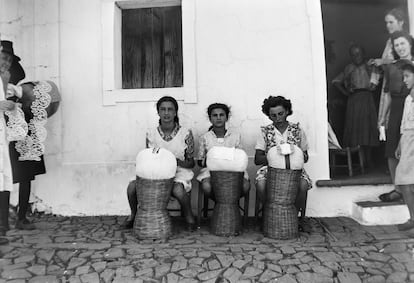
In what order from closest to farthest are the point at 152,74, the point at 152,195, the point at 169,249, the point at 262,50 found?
the point at 169,249 → the point at 152,195 → the point at 262,50 → the point at 152,74

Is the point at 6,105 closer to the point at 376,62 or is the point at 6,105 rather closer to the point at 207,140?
the point at 207,140

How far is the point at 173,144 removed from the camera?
12.4ft

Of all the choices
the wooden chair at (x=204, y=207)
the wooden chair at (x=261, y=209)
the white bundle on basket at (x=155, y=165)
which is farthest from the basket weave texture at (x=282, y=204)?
the white bundle on basket at (x=155, y=165)

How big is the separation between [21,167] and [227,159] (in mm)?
2301

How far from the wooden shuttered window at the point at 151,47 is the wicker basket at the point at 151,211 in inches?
62.5

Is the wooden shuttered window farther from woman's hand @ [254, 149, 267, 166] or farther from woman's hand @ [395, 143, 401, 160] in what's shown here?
woman's hand @ [395, 143, 401, 160]

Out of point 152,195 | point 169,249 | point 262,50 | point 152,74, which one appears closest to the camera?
point 169,249

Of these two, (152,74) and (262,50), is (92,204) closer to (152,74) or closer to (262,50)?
(152,74)

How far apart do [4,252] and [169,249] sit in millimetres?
1531

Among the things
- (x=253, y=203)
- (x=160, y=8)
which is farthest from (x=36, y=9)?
(x=253, y=203)

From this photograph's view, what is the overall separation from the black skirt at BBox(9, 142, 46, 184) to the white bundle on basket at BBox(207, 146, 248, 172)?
2.08 metres

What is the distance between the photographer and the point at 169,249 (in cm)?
305

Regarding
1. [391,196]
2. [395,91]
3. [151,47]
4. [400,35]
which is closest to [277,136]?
[395,91]

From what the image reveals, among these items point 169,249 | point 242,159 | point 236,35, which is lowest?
point 169,249
